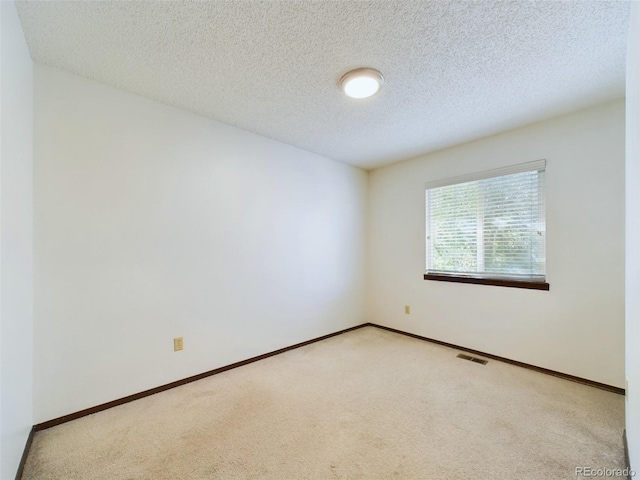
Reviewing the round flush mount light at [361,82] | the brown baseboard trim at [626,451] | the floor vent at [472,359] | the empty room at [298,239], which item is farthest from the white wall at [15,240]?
the floor vent at [472,359]

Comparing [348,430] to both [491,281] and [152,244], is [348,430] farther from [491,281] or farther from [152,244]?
[491,281]

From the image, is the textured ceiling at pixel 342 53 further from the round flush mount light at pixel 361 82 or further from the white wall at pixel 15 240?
the white wall at pixel 15 240

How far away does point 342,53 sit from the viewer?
65.5 inches

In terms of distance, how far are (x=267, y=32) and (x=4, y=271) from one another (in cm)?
174

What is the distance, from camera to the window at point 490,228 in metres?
2.58

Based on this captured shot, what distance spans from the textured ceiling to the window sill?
1.52 meters

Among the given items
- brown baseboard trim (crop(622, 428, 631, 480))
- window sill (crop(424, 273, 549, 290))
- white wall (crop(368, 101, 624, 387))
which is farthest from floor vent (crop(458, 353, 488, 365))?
brown baseboard trim (crop(622, 428, 631, 480))

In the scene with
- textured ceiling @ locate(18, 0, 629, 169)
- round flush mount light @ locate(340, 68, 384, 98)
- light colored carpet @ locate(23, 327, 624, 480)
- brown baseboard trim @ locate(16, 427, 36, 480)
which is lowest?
light colored carpet @ locate(23, 327, 624, 480)

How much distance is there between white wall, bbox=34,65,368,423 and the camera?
179 cm

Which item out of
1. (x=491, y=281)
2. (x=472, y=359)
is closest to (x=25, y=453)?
(x=472, y=359)

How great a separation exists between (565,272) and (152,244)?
349 cm

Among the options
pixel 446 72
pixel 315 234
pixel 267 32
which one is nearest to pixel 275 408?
pixel 315 234

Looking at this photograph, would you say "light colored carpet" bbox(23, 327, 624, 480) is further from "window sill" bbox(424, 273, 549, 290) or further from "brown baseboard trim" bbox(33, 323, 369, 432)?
"window sill" bbox(424, 273, 549, 290)

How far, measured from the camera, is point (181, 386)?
2254 millimetres
